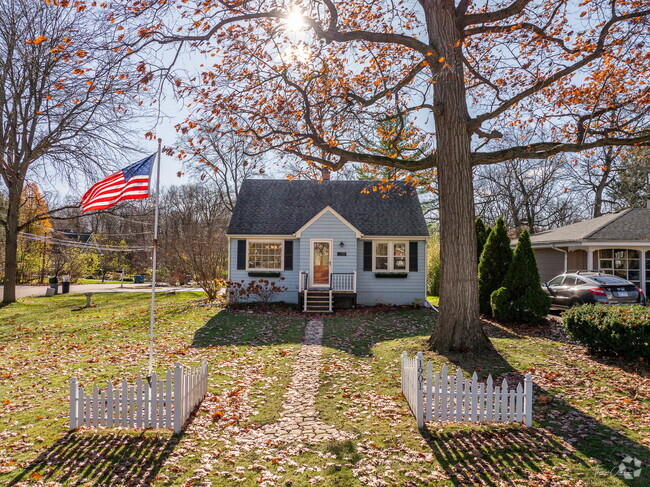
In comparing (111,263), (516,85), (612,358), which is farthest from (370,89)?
(111,263)

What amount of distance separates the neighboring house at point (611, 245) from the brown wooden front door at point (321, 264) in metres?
10.9

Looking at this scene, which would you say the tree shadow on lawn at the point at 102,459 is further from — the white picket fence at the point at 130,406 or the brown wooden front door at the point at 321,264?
the brown wooden front door at the point at 321,264

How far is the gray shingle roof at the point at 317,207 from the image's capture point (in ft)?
60.1

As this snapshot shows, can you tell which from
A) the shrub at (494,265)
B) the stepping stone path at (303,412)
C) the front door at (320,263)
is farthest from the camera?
the front door at (320,263)

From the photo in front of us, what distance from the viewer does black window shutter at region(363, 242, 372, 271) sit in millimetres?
18078

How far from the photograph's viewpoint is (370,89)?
38.0 feet

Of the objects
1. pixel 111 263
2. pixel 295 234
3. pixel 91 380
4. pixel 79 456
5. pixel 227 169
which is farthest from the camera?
pixel 111 263

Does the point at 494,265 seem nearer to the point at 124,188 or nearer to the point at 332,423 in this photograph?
the point at 332,423

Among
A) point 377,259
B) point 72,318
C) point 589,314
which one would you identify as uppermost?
point 377,259

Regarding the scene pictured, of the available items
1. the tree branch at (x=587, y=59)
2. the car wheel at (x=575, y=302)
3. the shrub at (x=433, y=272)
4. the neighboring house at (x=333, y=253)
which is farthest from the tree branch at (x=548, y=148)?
the shrub at (x=433, y=272)

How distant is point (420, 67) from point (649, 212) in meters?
16.0

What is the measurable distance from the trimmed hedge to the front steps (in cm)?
902

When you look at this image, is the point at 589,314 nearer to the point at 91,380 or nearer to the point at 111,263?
the point at 91,380

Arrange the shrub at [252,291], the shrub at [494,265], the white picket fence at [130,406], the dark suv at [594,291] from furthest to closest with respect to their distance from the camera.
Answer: the shrub at [252,291]
the shrub at [494,265]
the dark suv at [594,291]
the white picket fence at [130,406]
